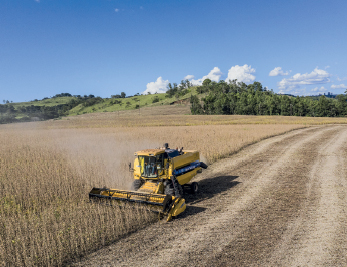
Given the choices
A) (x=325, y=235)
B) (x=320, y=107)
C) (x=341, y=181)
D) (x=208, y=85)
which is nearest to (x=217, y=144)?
(x=341, y=181)

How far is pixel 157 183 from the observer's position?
9547mm

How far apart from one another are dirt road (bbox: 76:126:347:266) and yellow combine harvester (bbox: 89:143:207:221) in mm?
657

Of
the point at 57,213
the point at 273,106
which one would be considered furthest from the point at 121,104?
the point at 57,213

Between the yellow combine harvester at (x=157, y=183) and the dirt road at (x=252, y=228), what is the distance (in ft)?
2.16

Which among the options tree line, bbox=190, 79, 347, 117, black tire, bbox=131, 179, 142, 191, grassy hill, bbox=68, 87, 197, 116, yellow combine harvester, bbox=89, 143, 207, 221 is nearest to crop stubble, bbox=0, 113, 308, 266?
yellow combine harvester, bbox=89, 143, 207, 221

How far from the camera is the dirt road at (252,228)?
5.80 metres

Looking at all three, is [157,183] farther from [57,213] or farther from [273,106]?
[273,106]

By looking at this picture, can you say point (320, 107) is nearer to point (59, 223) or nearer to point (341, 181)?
point (341, 181)

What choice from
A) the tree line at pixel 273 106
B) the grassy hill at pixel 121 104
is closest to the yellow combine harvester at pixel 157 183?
the tree line at pixel 273 106

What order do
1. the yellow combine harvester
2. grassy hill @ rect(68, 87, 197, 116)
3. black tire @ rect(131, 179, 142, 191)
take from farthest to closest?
grassy hill @ rect(68, 87, 197, 116) < black tire @ rect(131, 179, 142, 191) < the yellow combine harvester

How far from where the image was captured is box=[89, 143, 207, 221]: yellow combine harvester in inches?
324

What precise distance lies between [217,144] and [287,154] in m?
5.27

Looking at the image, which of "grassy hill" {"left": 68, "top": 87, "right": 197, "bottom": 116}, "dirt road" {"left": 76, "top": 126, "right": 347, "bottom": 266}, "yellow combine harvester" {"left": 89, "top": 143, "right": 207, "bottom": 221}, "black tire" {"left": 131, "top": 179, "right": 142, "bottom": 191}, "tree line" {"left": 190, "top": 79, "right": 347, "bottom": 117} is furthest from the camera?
"grassy hill" {"left": 68, "top": 87, "right": 197, "bottom": 116}

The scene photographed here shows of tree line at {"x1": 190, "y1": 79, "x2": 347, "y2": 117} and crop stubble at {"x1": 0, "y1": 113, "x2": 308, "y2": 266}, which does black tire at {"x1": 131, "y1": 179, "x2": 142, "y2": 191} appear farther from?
tree line at {"x1": 190, "y1": 79, "x2": 347, "y2": 117}
